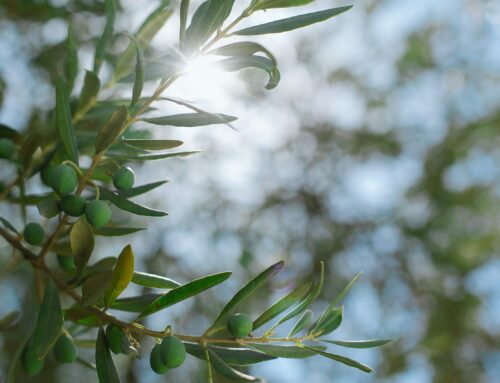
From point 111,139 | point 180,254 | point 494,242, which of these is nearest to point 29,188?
point 180,254

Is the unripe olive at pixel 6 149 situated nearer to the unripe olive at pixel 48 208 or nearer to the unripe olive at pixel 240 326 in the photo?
the unripe olive at pixel 48 208

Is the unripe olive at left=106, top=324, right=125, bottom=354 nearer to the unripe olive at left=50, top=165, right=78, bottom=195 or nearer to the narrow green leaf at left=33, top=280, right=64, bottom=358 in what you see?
the narrow green leaf at left=33, top=280, right=64, bottom=358

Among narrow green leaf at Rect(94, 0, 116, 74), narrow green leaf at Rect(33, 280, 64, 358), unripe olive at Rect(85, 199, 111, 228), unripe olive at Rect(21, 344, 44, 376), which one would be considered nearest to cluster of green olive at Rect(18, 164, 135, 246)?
unripe olive at Rect(85, 199, 111, 228)

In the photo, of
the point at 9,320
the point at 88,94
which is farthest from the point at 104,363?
the point at 88,94

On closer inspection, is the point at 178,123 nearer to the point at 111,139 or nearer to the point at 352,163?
Result: the point at 111,139

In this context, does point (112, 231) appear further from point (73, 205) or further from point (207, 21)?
point (207, 21)
